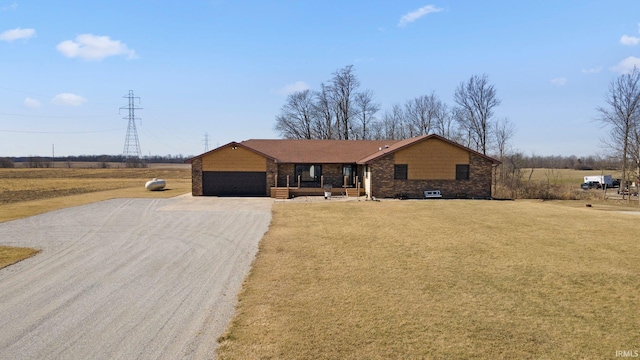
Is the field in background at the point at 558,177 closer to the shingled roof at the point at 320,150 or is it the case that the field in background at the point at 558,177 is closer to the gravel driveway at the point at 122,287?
the shingled roof at the point at 320,150

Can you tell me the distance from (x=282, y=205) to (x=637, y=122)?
119 feet

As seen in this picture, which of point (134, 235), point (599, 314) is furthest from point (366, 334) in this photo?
point (134, 235)

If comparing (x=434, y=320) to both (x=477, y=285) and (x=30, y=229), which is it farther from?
(x=30, y=229)

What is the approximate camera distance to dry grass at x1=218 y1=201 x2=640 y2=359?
18.0ft

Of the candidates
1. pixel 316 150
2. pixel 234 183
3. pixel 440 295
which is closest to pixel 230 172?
pixel 234 183

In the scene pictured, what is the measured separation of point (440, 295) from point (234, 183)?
79.8ft

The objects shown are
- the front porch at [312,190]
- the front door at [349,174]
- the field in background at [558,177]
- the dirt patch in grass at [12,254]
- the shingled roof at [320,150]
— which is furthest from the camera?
the field in background at [558,177]

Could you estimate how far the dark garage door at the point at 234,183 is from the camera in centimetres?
2994

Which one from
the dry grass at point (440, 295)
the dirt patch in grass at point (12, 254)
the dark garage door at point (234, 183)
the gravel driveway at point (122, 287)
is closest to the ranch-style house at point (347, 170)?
the dark garage door at point (234, 183)

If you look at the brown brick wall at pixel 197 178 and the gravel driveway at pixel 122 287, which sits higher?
the brown brick wall at pixel 197 178

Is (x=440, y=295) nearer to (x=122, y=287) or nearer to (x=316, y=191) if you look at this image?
(x=122, y=287)

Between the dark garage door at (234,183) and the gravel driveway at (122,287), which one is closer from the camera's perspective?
the gravel driveway at (122,287)

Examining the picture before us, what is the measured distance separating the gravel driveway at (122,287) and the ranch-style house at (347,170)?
43.1 ft

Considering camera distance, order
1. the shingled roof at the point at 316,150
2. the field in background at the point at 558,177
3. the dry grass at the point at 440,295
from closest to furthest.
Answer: the dry grass at the point at 440,295, the shingled roof at the point at 316,150, the field in background at the point at 558,177
